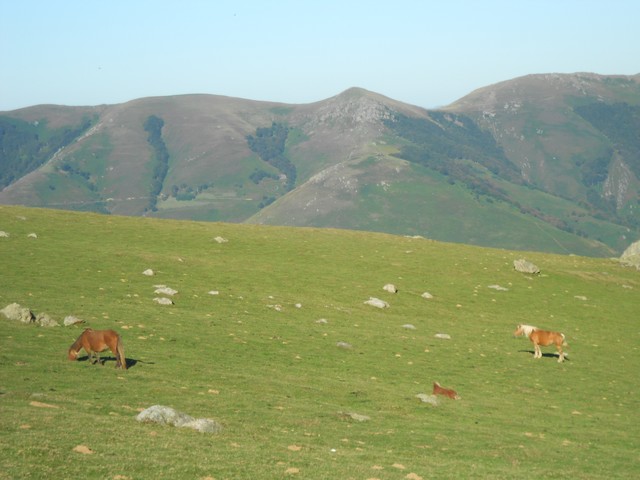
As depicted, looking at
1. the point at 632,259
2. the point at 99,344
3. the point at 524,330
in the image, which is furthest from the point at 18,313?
the point at 632,259

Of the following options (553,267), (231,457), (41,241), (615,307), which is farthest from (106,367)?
(553,267)

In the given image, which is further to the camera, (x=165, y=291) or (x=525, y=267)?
(x=525, y=267)

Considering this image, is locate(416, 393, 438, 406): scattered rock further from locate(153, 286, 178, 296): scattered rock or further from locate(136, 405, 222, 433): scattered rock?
locate(153, 286, 178, 296): scattered rock

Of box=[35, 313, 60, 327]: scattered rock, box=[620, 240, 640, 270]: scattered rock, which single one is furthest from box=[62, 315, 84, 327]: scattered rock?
box=[620, 240, 640, 270]: scattered rock

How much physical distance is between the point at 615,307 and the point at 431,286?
18.2 m

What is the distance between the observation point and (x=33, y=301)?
134ft

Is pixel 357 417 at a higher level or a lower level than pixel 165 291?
lower

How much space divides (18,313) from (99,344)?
884 centimetres

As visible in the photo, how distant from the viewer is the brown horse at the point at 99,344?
29.7m

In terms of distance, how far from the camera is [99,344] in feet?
98.2

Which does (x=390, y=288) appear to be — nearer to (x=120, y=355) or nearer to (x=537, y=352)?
(x=537, y=352)

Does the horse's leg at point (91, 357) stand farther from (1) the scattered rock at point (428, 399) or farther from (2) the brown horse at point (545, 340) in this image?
(2) the brown horse at point (545, 340)

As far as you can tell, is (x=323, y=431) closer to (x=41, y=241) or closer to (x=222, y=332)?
(x=222, y=332)

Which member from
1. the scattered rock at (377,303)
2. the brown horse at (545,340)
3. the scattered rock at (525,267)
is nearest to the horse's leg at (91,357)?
the scattered rock at (377,303)
